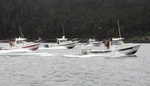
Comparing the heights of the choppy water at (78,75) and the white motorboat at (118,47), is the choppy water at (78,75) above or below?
below

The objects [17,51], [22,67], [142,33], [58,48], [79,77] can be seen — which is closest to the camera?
[79,77]

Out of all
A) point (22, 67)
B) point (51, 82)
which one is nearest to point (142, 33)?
point (22, 67)

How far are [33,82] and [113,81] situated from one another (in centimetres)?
723

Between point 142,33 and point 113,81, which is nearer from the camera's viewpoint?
point 113,81

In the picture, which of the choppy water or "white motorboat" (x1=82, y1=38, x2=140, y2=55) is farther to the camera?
"white motorboat" (x1=82, y1=38, x2=140, y2=55)

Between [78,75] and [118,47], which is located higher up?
[118,47]

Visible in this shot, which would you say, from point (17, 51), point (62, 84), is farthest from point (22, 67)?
point (17, 51)

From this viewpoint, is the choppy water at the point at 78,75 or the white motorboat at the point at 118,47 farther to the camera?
the white motorboat at the point at 118,47

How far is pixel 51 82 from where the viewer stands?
3688cm

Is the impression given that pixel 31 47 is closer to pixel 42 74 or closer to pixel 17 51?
pixel 17 51

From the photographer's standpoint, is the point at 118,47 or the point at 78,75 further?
the point at 118,47

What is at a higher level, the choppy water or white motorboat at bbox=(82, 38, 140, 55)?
white motorboat at bbox=(82, 38, 140, 55)

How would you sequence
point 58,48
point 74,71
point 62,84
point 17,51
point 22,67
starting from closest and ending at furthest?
point 62,84
point 74,71
point 22,67
point 17,51
point 58,48

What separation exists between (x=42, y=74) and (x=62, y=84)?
7.38 m
